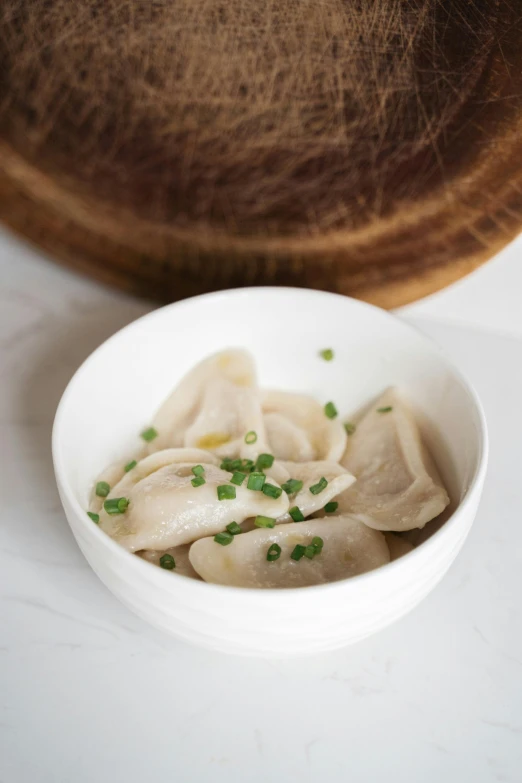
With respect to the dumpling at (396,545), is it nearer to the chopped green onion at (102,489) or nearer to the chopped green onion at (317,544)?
the chopped green onion at (317,544)

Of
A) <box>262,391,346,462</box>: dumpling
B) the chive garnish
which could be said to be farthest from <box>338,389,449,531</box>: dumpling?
the chive garnish

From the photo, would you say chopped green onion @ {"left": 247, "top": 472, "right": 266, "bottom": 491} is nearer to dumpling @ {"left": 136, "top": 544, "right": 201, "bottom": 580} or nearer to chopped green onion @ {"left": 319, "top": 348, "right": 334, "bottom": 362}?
dumpling @ {"left": 136, "top": 544, "right": 201, "bottom": 580}

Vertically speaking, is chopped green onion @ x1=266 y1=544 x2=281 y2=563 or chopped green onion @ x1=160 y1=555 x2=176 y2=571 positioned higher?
chopped green onion @ x1=266 y1=544 x2=281 y2=563

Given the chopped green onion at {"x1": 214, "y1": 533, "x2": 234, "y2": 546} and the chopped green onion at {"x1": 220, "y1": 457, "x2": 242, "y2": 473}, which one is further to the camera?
the chopped green onion at {"x1": 220, "y1": 457, "x2": 242, "y2": 473}

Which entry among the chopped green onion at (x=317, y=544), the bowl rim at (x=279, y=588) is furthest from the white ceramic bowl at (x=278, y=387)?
the chopped green onion at (x=317, y=544)

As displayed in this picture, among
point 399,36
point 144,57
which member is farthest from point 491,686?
A: point 144,57

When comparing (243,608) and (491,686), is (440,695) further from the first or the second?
(243,608)
